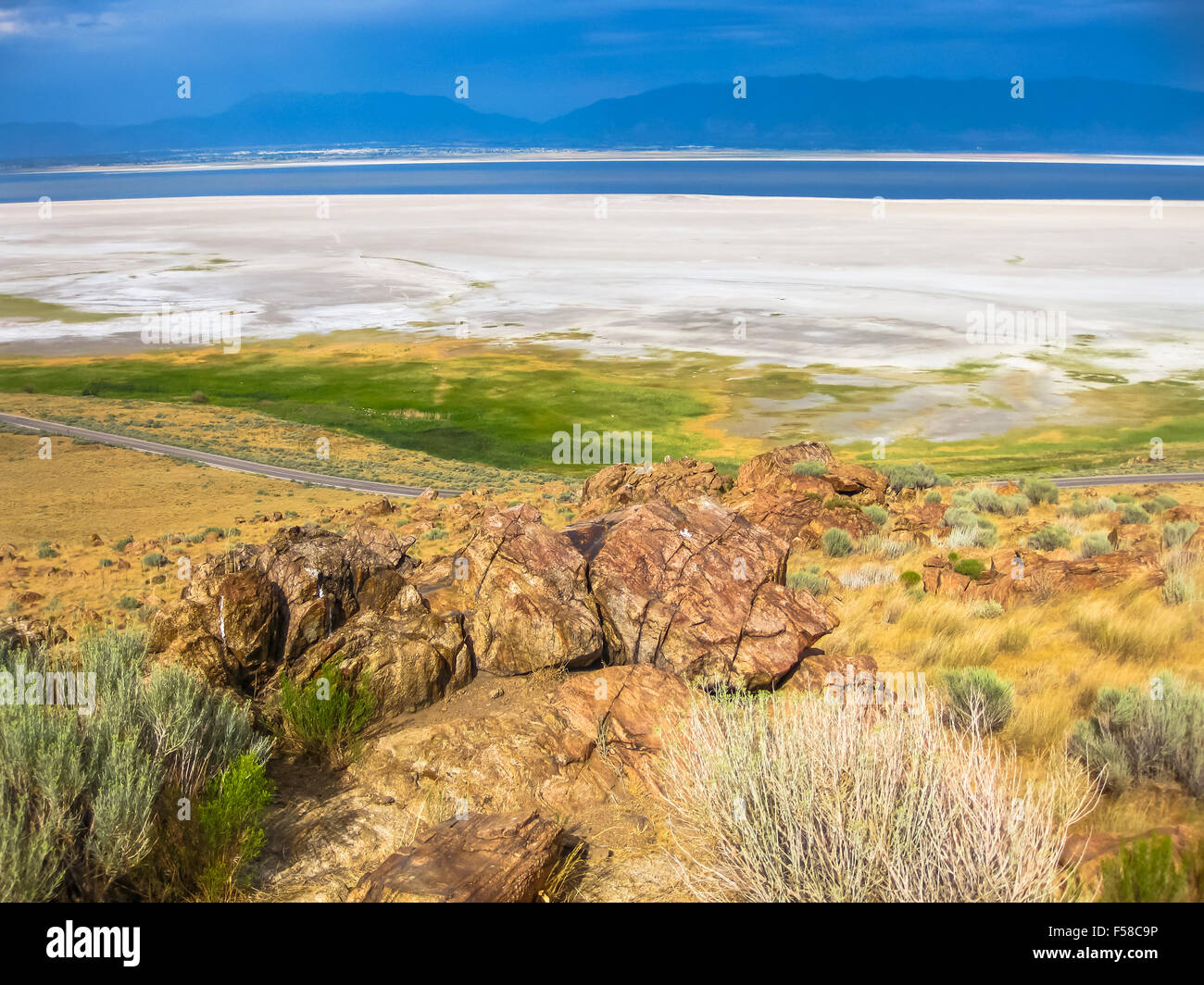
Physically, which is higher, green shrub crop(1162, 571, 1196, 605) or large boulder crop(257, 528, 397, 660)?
large boulder crop(257, 528, 397, 660)

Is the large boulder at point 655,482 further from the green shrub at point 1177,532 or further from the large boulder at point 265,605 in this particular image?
the large boulder at point 265,605

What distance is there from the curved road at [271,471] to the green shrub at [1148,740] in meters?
18.6

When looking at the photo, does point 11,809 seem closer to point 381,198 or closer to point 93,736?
point 93,736

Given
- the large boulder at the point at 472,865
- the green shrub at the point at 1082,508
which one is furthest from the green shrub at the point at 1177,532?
the large boulder at the point at 472,865

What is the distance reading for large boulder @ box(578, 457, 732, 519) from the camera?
547 inches

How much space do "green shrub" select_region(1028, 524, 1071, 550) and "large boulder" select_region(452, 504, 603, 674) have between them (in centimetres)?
844

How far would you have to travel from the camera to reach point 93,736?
15.9 feet

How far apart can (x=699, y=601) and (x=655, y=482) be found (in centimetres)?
831

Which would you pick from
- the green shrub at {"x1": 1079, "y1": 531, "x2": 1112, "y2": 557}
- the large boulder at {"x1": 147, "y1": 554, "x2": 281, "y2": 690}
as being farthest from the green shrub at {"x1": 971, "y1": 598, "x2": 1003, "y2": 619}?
the large boulder at {"x1": 147, "y1": 554, "x2": 281, "y2": 690}

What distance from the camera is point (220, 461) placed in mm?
27781

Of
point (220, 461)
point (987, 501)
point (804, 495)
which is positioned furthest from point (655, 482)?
point (220, 461)

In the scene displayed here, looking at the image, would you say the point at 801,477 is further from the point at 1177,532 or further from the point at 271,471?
the point at 271,471

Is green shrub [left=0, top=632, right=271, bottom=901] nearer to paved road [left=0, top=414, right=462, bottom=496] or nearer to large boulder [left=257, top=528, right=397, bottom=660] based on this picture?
large boulder [left=257, top=528, right=397, bottom=660]

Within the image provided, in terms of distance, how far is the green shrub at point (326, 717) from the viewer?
19.5 feet
